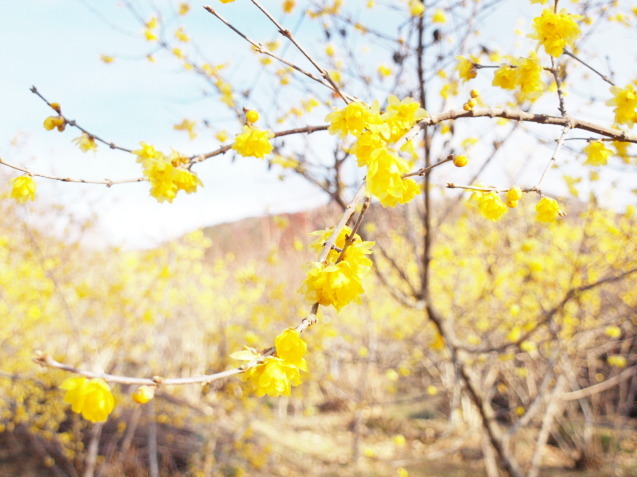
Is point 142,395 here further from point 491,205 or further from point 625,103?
point 625,103

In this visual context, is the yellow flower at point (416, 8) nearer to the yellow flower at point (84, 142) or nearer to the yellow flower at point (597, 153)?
the yellow flower at point (597, 153)

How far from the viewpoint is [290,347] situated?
954 millimetres

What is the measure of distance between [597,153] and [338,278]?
120cm

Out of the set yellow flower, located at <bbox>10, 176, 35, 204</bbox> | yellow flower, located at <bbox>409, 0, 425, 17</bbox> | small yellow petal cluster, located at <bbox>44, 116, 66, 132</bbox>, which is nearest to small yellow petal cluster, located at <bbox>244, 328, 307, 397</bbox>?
yellow flower, located at <bbox>10, 176, 35, 204</bbox>

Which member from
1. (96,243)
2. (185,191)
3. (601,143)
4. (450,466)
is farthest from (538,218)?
(96,243)

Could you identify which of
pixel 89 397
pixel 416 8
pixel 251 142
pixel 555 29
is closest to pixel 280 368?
pixel 89 397

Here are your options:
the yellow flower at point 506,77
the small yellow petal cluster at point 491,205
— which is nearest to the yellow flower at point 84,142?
the small yellow petal cluster at point 491,205

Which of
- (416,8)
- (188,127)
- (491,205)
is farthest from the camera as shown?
(188,127)

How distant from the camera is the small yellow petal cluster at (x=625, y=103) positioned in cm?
150

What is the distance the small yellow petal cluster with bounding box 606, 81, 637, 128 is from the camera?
1501 millimetres

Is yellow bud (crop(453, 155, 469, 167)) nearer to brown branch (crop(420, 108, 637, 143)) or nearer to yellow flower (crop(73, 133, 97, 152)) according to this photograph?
brown branch (crop(420, 108, 637, 143))

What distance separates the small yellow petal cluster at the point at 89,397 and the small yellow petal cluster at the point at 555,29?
70.3 inches

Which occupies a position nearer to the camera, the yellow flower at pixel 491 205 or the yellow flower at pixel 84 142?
the yellow flower at pixel 491 205

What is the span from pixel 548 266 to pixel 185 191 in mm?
5265
